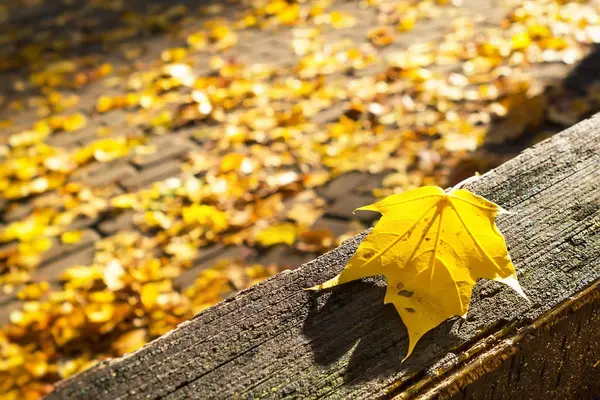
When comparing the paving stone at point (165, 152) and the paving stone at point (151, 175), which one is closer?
the paving stone at point (151, 175)

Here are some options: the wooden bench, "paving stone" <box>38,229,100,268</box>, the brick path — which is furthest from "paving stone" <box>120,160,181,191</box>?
the wooden bench

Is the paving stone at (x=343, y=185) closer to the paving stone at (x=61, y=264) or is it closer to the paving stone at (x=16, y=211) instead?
the paving stone at (x=61, y=264)

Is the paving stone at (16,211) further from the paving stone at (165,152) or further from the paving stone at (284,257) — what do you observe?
the paving stone at (284,257)

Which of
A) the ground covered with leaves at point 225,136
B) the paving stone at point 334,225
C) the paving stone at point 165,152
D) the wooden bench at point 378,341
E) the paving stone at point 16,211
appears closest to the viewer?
the wooden bench at point 378,341

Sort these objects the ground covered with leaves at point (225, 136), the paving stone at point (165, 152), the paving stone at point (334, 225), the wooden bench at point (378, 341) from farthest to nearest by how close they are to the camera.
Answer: the paving stone at point (165, 152), the paving stone at point (334, 225), the ground covered with leaves at point (225, 136), the wooden bench at point (378, 341)

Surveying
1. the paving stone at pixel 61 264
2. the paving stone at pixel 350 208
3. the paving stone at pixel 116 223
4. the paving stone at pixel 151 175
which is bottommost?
the paving stone at pixel 61 264

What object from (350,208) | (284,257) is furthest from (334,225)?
(284,257)

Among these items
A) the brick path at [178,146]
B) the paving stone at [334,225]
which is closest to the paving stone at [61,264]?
the brick path at [178,146]

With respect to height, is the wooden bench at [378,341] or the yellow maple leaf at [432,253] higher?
A: the yellow maple leaf at [432,253]
